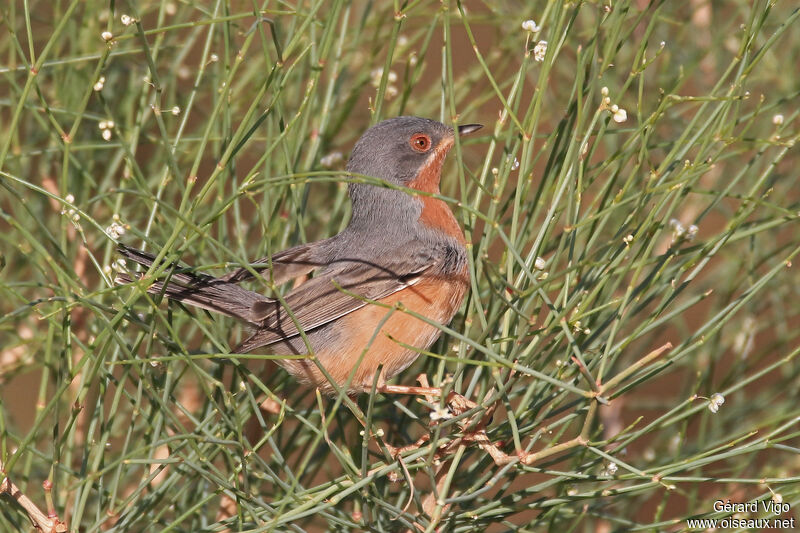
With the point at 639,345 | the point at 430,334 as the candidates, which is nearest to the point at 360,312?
the point at 430,334

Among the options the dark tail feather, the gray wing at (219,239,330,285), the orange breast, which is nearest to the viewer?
the dark tail feather

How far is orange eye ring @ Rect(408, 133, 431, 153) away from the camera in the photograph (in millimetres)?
4055

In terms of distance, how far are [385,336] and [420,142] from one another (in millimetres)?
1061

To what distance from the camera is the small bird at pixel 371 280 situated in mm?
3539

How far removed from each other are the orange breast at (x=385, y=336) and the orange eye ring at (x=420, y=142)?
2.53 feet

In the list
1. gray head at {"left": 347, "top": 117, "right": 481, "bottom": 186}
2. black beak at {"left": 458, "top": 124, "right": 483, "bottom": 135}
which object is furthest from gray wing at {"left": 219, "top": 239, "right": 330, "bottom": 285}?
black beak at {"left": 458, "top": 124, "right": 483, "bottom": 135}

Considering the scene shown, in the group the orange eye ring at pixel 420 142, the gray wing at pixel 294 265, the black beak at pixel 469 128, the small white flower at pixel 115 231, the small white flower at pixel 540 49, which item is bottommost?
the gray wing at pixel 294 265

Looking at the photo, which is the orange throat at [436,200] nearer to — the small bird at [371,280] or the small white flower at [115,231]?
the small bird at [371,280]

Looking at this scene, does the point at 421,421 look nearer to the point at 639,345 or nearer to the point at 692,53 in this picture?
the point at 639,345

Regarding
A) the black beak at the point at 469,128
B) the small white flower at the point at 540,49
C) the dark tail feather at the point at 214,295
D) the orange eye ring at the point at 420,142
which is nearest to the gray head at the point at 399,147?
the orange eye ring at the point at 420,142

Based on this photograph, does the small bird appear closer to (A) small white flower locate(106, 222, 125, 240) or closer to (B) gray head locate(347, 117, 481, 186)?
(B) gray head locate(347, 117, 481, 186)

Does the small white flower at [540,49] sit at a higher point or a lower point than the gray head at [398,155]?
higher

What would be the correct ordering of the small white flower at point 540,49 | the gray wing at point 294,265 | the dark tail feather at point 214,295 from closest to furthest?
1. the small white flower at point 540,49
2. the dark tail feather at point 214,295
3. the gray wing at point 294,265

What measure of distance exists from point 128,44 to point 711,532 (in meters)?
3.42
